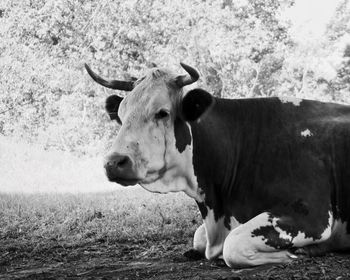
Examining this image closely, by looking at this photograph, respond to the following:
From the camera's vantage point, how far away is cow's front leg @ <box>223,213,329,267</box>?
4367mm

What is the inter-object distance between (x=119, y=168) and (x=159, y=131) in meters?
0.57

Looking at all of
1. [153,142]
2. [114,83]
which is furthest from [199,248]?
[114,83]

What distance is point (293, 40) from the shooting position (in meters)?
20.3

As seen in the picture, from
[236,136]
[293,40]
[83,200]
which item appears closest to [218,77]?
[293,40]

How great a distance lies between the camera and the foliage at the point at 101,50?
16.5 m

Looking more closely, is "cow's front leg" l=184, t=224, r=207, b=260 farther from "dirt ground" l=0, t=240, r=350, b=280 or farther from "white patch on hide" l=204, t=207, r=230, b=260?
"white patch on hide" l=204, t=207, r=230, b=260

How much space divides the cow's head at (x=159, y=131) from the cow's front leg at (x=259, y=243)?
73 cm

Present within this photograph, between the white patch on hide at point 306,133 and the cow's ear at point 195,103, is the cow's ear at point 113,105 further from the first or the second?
the white patch on hide at point 306,133

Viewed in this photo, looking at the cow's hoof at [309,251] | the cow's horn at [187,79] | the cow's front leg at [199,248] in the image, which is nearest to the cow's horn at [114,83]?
the cow's horn at [187,79]

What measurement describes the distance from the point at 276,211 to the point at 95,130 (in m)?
14.3

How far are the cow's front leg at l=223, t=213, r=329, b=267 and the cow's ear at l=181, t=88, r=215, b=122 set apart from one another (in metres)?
1.00

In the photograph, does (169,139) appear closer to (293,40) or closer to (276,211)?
(276,211)

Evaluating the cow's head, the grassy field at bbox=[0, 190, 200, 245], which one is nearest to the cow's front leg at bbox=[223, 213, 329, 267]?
the cow's head

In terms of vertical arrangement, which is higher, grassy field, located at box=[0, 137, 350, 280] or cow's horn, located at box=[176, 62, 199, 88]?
cow's horn, located at box=[176, 62, 199, 88]
